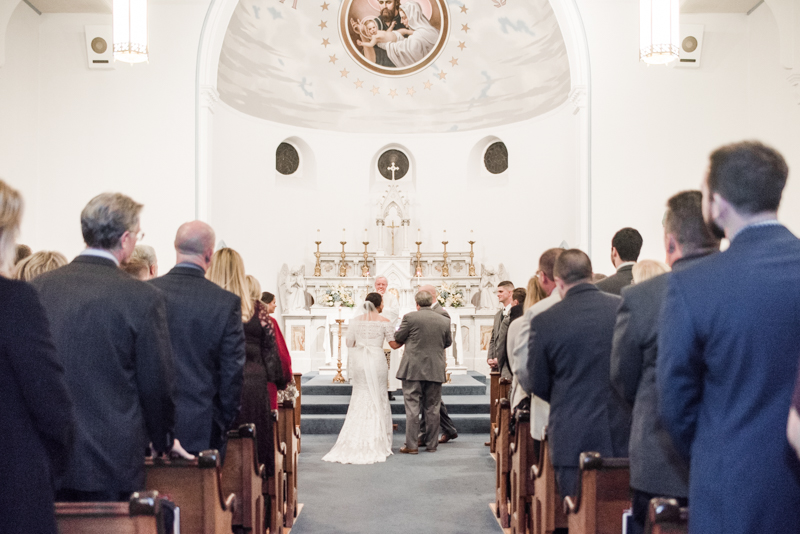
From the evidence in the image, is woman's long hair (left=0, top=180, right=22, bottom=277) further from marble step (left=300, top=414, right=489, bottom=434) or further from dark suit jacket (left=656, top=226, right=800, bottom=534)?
marble step (left=300, top=414, right=489, bottom=434)

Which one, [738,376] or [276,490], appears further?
[276,490]

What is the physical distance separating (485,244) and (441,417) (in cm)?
635

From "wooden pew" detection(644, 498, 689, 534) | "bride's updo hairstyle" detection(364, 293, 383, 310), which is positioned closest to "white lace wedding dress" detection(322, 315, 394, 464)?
"bride's updo hairstyle" detection(364, 293, 383, 310)

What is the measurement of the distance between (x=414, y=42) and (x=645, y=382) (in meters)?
12.2

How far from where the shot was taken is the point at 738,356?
176 centimetres

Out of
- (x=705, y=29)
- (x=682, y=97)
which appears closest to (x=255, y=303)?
(x=682, y=97)

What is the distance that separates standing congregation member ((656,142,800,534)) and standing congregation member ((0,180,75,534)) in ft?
5.17

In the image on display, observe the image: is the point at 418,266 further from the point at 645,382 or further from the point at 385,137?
the point at 645,382

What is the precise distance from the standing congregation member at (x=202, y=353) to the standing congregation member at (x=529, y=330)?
1.44 meters

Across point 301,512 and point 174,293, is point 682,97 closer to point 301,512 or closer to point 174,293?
point 301,512

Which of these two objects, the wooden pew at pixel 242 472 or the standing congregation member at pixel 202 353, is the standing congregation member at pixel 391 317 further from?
the standing congregation member at pixel 202 353

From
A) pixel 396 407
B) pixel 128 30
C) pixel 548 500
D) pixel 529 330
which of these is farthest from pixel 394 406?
pixel 529 330

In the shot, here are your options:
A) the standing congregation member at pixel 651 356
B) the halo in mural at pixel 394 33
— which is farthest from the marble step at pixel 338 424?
the halo in mural at pixel 394 33

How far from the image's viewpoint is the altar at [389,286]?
1273 cm
